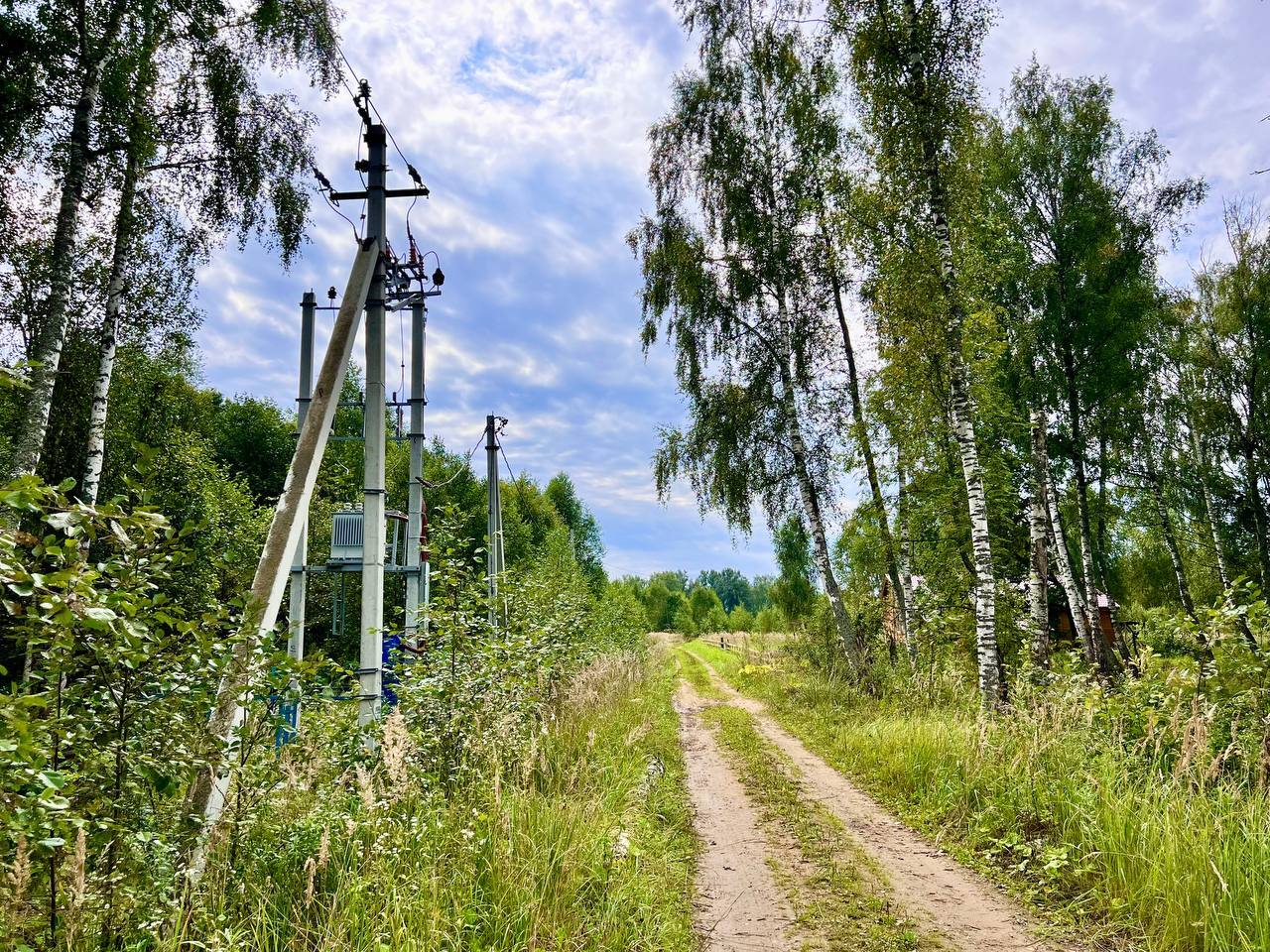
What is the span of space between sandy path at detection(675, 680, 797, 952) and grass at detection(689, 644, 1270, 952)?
4.88 feet

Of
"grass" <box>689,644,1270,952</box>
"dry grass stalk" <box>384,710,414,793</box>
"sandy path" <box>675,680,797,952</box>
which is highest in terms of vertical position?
"dry grass stalk" <box>384,710,414,793</box>

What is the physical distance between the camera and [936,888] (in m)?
4.08

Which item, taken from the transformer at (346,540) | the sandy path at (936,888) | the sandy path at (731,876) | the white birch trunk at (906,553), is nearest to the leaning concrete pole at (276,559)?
the sandy path at (731,876)

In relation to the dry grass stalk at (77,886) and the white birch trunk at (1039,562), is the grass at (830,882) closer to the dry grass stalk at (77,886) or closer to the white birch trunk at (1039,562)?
the dry grass stalk at (77,886)

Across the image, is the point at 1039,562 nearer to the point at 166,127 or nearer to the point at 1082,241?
the point at 1082,241

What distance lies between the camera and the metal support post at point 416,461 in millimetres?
9914

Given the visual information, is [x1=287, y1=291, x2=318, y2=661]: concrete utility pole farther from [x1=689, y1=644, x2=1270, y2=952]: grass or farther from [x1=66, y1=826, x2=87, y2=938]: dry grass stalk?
[x1=689, y1=644, x2=1270, y2=952]: grass

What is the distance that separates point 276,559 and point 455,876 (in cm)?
202

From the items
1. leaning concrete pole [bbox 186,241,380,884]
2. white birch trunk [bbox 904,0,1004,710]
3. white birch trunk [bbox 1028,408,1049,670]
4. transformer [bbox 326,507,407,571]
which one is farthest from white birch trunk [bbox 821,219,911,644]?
leaning concrete pole [bbox 186,241,380,884]

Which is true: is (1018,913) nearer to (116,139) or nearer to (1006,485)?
(1006,485)

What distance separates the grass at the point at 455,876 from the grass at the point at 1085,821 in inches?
91.6

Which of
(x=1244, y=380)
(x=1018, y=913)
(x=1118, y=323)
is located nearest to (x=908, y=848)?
(x=1018, y=913)

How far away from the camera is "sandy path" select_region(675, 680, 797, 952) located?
3.56 metres

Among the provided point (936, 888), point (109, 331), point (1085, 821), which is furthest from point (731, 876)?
point (109, 331)
